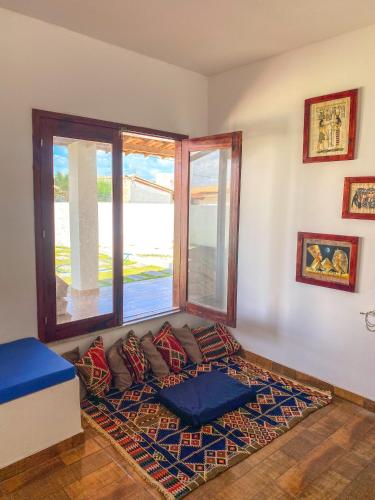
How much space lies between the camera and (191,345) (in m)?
3.66

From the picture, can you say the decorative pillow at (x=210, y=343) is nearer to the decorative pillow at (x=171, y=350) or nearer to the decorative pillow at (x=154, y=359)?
the decorative pillow at (x=171, y=350)

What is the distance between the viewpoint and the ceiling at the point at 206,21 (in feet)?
7.90

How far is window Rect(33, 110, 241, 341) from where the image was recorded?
2.88 metres

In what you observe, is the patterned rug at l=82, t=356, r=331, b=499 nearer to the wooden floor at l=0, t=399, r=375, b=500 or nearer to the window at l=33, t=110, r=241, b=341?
the wooden floor at l=0, t=399, r=375, b=500

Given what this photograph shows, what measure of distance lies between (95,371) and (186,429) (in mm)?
849

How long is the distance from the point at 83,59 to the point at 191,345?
8.78 ft

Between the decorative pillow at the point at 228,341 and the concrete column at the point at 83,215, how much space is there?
4.51 feet

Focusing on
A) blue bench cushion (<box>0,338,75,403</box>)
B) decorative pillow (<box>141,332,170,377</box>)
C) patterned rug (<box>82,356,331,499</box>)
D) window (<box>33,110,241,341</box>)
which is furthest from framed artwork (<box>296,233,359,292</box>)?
blue bench cushion (<box>0,338,75,403</box>)

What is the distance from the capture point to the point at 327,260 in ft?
9.89

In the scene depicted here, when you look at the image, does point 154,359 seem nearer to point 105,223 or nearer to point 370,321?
point 105,223

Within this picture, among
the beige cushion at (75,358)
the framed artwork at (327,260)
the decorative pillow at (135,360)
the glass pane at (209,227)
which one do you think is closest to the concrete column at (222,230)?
the glass pane at (209,227)

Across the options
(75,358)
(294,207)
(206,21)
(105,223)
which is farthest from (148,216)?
(206,21)

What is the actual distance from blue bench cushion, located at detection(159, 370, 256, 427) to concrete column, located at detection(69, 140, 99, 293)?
115 centimetres

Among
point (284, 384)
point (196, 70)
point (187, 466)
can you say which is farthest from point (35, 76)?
point (284, 384)
